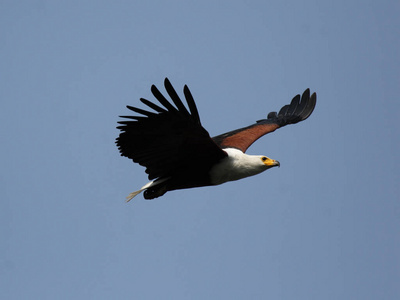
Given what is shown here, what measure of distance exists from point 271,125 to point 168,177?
11.2 feet

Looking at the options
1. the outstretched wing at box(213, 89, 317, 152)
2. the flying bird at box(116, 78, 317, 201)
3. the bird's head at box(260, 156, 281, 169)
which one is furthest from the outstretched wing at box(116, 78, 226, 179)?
the outstretched wing at box(213, 89, 317, 152)

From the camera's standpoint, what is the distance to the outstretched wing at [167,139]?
30.3 ft

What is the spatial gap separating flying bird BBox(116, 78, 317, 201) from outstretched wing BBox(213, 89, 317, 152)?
3.29ft

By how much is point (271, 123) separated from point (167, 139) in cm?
→ 412

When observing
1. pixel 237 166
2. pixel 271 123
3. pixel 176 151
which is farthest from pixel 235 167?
pixel 271 123

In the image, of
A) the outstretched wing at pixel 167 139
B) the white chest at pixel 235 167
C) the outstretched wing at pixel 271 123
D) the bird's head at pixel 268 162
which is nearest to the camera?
the outstretched wing at pixel 167 139

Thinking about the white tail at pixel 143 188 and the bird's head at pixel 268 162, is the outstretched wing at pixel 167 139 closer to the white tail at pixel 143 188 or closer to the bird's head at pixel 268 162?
the white tail at pixel 143 188

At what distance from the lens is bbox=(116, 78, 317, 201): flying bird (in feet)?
30.7

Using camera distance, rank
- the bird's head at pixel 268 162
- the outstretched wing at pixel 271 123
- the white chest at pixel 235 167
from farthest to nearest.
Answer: the outstretched wing at pixel 271 123, the bird's head at pixel 268 162, the white chest at pixel 235 167

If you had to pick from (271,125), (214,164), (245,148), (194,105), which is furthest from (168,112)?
(271,125)

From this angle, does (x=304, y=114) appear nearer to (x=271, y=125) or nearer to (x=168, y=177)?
(x=271, y=125)

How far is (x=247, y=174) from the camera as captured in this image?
35.3ft

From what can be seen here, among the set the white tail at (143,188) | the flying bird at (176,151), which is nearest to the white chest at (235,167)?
the flying bird at (176,151)

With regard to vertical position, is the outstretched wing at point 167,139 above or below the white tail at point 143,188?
above
